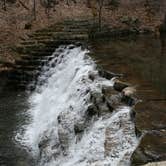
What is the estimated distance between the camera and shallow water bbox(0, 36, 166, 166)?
41.4ft

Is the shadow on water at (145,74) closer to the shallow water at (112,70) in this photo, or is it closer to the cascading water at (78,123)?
the shallow water at (112,70)

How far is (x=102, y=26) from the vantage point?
22.3 metres

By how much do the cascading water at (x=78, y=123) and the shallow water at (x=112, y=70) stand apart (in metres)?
0.35

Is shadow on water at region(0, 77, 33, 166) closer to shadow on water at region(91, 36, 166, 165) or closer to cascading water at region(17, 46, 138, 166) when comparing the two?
cascading water at region(17, 46, 138, 166)

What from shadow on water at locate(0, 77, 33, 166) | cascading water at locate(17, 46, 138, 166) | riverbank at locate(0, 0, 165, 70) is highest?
riverbank at locate(0, 0, 165, 70)

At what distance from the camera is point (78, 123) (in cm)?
1205

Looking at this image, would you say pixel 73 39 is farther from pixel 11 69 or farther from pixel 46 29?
pixel 11 69

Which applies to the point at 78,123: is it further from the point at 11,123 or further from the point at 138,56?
the point at 138,56

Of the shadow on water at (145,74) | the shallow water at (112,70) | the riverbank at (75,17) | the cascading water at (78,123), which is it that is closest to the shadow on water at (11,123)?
the shallow water at (112,70)

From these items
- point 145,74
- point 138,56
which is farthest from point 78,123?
point 138,56

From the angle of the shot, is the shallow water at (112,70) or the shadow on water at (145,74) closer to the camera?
the shadow on water at (145,74)

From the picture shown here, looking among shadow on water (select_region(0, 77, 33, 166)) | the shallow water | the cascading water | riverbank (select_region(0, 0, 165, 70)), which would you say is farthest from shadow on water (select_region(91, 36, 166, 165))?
shadow on water (select_region(0, 77, 33, 166))

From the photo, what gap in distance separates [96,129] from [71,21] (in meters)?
11.7

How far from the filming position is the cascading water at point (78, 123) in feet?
33.0
